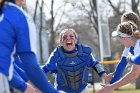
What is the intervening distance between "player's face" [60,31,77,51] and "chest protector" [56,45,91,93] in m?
0.11

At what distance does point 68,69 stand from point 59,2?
25.1 meters

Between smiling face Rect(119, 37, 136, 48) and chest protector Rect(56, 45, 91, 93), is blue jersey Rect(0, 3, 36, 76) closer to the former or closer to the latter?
smiling face Rect(119, 37, 136, 48)

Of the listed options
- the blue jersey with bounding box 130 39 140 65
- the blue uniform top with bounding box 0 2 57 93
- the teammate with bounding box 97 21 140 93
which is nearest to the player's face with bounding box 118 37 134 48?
the teammate with bounding box 97 21 140 93

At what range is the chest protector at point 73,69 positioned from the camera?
6668 millimetres

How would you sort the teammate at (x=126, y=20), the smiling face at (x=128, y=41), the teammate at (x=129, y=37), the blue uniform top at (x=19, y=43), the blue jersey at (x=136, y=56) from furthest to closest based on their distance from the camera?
the teammate at (x=126, y=20), the smiling face at (x=128, y=41), the teammate at (x=129, y=37), the blue jersey at (x=136, y=56), the blue uniform top at (x=19, y=43)

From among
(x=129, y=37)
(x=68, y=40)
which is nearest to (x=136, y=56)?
(x=129, y=37)

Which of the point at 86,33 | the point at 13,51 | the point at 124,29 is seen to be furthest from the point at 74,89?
the point at 86,33

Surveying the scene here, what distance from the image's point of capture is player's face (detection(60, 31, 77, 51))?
6.61 meters

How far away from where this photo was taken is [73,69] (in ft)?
21.9

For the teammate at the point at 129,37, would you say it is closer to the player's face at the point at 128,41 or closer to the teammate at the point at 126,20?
the player's face at the point at 128,41

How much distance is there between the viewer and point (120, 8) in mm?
31344

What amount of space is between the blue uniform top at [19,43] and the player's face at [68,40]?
2.95 metres

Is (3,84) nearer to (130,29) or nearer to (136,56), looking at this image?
(136,56)

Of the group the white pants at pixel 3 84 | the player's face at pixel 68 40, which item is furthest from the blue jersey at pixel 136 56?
the white pants at pixel 3 84
